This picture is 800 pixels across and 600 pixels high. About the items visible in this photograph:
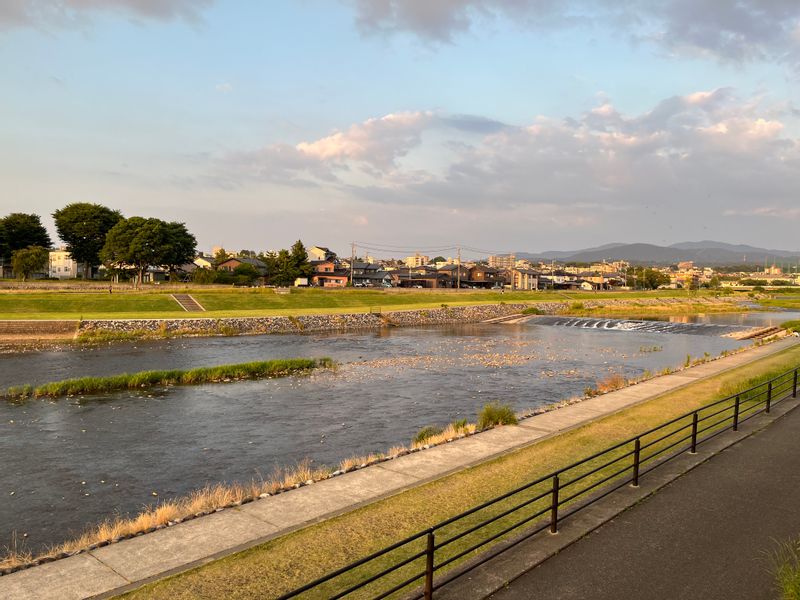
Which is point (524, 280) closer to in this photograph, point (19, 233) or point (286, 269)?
point (286, 269)

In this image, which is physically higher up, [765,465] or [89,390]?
[765,465]

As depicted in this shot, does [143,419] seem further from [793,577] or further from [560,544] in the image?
[793,577]

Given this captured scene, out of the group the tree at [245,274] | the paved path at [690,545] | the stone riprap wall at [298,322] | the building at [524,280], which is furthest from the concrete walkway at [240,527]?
the building at [524,280]

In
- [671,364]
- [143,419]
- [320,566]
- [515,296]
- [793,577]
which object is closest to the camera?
[793,577]

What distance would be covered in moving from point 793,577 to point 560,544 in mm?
3375

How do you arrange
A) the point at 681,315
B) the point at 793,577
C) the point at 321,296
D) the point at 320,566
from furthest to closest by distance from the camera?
1. the point at 681,315
2. the point at 321,296
3. the point at 320,566
4. the point at 793,577

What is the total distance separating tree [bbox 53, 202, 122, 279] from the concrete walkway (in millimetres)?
112478

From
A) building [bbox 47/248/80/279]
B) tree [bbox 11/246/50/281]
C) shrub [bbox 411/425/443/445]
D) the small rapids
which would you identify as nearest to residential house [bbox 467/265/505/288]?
the small rapids

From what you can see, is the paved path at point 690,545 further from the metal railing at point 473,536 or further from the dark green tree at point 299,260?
the dark green tree at point 299,260

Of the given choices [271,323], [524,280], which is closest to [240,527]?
[271,323]

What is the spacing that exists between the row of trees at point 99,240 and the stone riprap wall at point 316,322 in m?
47.7

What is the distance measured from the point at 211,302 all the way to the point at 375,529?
66198mm

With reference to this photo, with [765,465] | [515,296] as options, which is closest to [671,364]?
[765,465]

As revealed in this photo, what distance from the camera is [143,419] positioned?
24.4m
